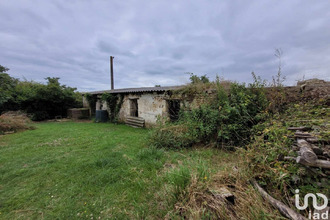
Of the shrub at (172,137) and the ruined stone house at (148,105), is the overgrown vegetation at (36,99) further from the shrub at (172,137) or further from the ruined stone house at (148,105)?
the shrub at (172,137)

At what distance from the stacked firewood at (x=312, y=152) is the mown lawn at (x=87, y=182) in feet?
3.93

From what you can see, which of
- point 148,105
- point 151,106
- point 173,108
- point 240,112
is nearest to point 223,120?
point 240,112

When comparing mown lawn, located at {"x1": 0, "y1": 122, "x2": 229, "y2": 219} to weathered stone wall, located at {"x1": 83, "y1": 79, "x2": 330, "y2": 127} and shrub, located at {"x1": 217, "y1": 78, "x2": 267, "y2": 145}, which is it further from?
weathered stone wall, located at {"x1": 83, "y1": 79, "x2": 330, "y2": 127}

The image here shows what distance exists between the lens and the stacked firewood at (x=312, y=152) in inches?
59.4

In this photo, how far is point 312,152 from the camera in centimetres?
154

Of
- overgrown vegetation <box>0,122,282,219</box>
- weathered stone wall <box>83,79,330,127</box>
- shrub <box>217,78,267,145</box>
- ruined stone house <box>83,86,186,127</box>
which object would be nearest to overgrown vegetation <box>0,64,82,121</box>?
weathered stone wall <box>83,79,330,127</box>

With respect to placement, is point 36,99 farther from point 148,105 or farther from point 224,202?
point 224,202

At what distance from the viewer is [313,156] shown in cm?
153

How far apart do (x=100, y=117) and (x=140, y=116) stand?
140 inches

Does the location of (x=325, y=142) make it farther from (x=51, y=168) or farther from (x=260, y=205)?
(x=51, y=168)

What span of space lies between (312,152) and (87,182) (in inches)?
136

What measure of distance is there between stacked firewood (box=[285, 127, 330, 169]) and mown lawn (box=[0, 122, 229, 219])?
47.2 inches

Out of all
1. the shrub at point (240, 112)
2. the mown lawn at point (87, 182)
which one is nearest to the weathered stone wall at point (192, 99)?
the shrub at point (240, 112)

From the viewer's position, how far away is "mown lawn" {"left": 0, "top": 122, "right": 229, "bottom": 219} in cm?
185
